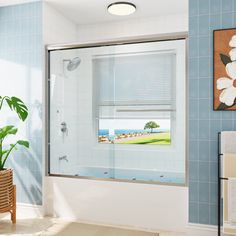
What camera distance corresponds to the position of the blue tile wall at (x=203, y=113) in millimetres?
2686

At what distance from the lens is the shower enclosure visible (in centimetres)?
290

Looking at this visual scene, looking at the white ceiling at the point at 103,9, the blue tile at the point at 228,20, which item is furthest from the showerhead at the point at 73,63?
the blue tile at the point at 228,20

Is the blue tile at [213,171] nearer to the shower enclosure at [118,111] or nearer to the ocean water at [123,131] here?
the shower enclosure at [118,111]

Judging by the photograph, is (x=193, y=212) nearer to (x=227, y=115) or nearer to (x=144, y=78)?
(x=227, y=115)

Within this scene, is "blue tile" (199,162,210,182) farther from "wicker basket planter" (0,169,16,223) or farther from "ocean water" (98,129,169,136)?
"wicker basket planter" (0,169,16,223)

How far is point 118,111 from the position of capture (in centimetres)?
309

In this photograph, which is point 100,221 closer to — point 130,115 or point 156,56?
point 130,115

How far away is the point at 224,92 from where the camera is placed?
8.71ft

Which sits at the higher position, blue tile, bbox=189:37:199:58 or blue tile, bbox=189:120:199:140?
blue tile, bbox=189:37:199:58

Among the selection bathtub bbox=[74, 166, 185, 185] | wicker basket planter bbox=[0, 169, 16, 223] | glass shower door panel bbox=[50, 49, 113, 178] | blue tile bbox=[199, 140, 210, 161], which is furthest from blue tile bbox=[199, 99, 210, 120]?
wicker basket planter bbox=[0, 169, 16, 223]

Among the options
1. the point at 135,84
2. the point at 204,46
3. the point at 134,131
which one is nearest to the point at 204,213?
the point at 134,131

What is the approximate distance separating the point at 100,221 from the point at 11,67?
2.04m

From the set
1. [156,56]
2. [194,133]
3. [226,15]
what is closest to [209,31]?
[226,15]

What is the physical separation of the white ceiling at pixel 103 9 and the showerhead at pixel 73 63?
718 mm
